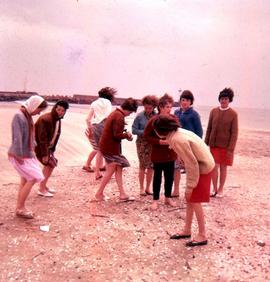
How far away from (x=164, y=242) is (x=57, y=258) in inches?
53.5

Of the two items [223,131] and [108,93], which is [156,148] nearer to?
[223,131]

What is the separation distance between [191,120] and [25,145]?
2.94m

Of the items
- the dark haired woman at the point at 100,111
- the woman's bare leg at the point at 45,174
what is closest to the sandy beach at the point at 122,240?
the woman's bare leg at the point at 45,174

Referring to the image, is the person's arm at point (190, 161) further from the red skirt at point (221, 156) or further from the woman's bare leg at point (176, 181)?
the red skirt at point (221, 156)

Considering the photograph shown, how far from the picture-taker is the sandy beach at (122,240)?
145 inches

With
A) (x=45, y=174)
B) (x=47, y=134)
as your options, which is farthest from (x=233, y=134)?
(x=45, y=174)

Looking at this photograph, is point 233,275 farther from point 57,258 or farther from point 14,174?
point 14,174

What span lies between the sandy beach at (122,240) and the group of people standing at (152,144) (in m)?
0.27

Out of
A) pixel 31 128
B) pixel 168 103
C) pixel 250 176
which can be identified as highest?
pixel 168 103

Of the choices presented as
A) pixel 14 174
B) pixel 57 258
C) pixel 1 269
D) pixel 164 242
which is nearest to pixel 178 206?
pixel 164 242

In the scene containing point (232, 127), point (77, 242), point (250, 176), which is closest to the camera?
point (77, 242)

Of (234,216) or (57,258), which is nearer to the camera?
(57,258)

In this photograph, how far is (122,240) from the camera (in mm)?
4395

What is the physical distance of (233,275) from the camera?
3.75 metres
